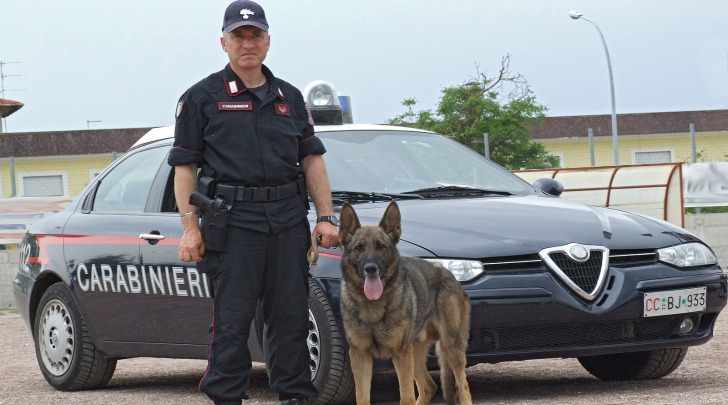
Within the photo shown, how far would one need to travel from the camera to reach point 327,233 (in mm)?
6176

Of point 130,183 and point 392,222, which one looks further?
point 130,183

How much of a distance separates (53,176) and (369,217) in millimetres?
22427

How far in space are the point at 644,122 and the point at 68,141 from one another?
1629 centimetres

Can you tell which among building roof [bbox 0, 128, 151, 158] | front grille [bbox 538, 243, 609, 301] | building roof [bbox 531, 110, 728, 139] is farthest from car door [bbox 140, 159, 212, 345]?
building roof [bbox 531, 110, 728, 139]

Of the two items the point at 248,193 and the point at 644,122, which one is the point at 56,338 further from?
the point at 644,122

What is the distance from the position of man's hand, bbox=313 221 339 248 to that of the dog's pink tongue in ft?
0.84

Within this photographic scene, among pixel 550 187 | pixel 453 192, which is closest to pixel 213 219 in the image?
pixel 453 192

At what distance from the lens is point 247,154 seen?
19.3ft

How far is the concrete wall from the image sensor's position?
17.6 meters

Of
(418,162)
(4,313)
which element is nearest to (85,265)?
(418,162)

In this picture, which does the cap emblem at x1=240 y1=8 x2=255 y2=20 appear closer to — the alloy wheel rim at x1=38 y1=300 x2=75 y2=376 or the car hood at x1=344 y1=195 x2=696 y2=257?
the car hood at x1=344 y1=195 x2=696 y2=257

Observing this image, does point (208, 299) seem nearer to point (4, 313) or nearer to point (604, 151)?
point (4, 313)

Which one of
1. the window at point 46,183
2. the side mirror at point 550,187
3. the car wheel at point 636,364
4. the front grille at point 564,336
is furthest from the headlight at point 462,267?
the window at point 46,183

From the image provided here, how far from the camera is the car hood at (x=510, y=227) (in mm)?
6816
